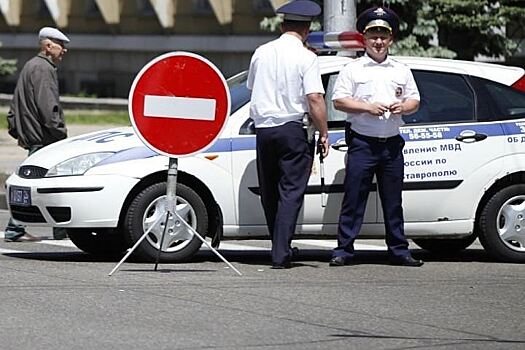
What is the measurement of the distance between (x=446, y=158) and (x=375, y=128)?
0.61m

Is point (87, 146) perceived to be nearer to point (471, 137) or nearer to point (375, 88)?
point (375, 88)

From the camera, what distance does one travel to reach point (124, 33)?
45.7m

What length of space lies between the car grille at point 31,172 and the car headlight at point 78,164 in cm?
10

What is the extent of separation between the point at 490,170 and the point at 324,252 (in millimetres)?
1859

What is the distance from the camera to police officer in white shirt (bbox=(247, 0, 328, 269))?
1021cm

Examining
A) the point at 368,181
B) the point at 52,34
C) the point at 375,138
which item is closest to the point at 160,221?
the point at 368,181

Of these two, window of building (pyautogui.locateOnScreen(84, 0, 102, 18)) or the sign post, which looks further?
window of building (pyautogui.locateOnScreen(84, 0, 102, 18))

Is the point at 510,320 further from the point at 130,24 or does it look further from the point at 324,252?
the point at 130,24

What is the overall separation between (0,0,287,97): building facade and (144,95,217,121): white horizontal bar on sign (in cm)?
3079

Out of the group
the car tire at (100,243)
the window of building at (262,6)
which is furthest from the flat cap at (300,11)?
the window of building at (262,6)

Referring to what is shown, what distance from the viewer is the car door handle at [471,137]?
1076 cm

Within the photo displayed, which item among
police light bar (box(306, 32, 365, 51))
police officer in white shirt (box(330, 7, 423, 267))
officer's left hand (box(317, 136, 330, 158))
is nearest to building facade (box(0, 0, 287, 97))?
police light bar (box(306, 32, 365, 51))

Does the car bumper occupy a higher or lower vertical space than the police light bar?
lower

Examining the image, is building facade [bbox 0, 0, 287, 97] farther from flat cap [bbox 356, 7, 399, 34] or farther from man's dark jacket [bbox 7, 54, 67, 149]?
flat cap [bbox 356, 7, 399, 34]
